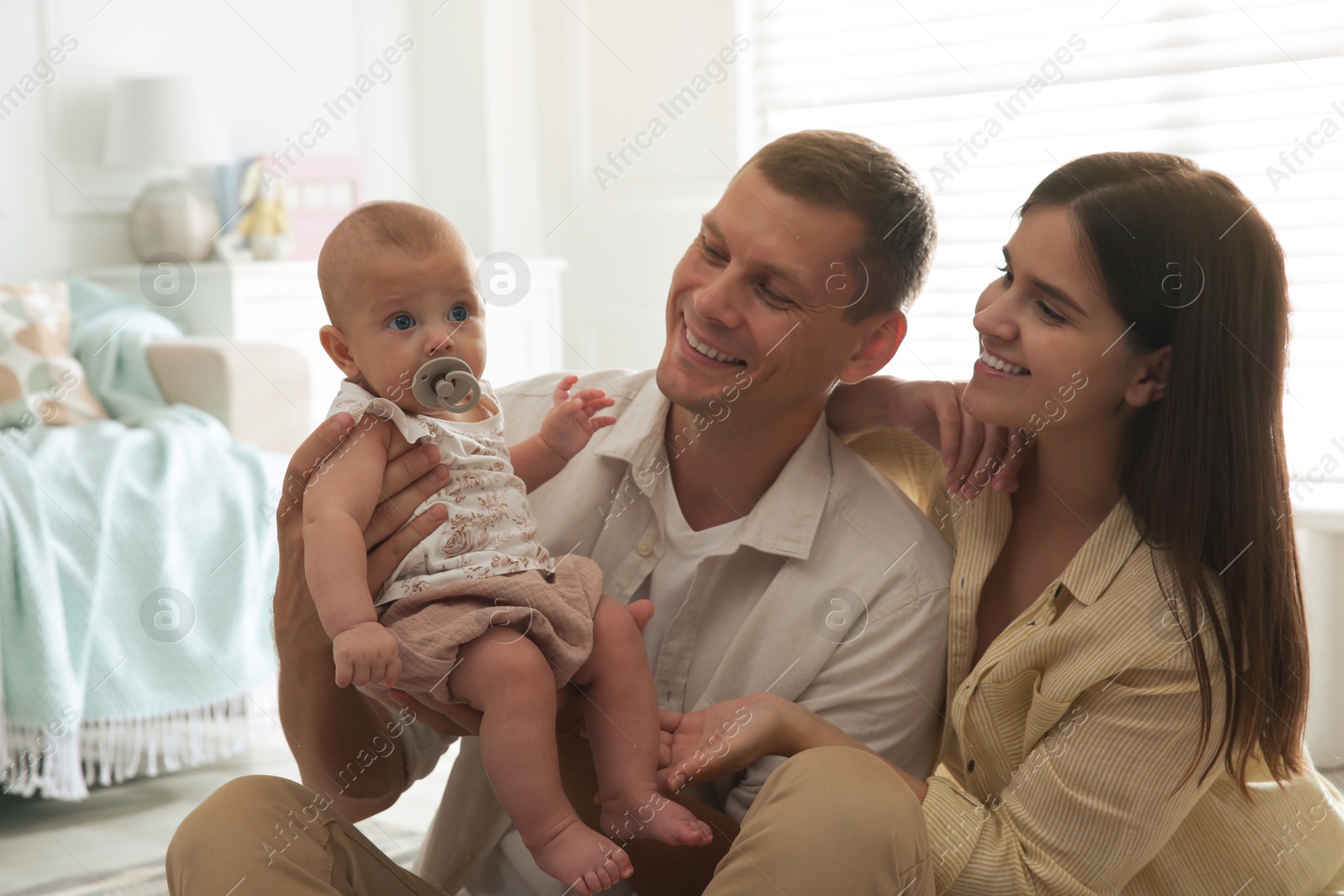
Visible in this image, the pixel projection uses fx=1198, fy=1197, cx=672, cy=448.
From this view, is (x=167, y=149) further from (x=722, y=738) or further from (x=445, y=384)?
(x=722, y=738)

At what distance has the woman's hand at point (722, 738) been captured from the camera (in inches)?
44.2

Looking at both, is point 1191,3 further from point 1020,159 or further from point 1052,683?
point 1052,683

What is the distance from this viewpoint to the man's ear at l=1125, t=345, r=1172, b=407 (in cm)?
123

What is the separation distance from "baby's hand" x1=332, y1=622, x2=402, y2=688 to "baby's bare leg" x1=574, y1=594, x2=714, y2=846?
23 centimetres

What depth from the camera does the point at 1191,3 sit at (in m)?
3.35

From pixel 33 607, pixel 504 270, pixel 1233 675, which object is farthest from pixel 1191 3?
pixel 33 607

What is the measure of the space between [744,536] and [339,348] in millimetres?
495

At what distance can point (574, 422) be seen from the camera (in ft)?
4.26

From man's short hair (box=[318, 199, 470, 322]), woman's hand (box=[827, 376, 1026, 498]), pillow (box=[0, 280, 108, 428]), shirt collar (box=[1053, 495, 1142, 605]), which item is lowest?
pillow (box=[0, 280, 108, 428])

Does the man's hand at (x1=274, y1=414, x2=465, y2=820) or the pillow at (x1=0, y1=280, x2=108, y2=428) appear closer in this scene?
the man's hand at (x1=274, y1=414, x2=465, y2=820)

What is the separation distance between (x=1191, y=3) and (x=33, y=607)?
3.28m

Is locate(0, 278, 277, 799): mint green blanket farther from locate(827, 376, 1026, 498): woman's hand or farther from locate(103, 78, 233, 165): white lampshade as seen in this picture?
locate(827, 376, 1026, 498): woman's hand

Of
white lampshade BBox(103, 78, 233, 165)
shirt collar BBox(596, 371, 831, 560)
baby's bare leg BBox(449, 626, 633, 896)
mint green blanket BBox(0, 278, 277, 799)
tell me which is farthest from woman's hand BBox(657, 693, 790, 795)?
white lampshade BBox(103, 78, 233, 165)

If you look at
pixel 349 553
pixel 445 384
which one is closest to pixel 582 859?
pixel 349 553
